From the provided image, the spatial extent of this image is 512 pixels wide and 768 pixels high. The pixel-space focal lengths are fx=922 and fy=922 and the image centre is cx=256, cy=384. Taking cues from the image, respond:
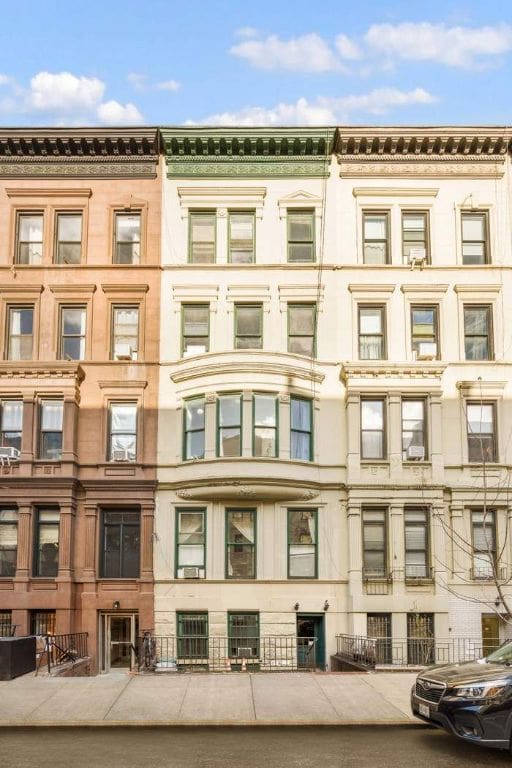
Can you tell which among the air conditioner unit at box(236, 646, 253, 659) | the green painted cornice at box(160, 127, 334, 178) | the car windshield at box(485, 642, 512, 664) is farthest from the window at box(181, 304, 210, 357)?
the car windshield at box(485, 642, 512, 664)

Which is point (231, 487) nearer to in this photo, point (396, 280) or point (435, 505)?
point (435, 505)

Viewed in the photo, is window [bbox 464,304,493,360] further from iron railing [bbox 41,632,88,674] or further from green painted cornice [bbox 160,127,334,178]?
iron railing [bbox 41,632,88,674]

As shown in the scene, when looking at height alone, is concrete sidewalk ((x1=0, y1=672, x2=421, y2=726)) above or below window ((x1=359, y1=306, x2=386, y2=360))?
below

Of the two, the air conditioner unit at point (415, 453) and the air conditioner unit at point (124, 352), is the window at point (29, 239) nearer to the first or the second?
the air conditioner unit at point (124, 352)

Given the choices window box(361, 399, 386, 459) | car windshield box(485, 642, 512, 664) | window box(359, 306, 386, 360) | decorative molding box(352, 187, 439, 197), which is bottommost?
car windshield box(485, 642, 512, 664)

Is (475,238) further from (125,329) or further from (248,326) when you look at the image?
(125,329)

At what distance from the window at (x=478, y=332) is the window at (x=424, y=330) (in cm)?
99

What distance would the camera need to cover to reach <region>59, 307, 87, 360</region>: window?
98.1 feet

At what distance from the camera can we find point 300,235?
30.4m

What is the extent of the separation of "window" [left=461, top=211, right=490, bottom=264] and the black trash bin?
18.1 metres

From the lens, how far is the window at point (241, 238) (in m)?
30.3

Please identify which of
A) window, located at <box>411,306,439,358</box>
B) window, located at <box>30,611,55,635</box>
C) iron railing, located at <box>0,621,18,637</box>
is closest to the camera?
iron railing, located at <box>0,621,18,637</box>

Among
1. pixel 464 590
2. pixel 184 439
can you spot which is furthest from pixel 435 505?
pixel 184 439

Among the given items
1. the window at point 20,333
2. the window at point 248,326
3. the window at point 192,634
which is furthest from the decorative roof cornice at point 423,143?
the window at point 192,634
